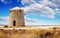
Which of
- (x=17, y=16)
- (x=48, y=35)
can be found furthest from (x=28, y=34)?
(x=17, y=16)

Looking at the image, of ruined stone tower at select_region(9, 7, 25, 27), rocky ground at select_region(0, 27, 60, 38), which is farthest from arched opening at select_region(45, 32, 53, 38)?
ruined stone tower at select_region(9, 7, 25, 27)

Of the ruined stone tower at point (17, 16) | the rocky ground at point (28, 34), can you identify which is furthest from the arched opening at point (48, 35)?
the ruined stone tower at point (17, 16)

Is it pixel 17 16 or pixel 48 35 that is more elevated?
pixel 17 16

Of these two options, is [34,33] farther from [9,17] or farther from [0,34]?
[9,17]

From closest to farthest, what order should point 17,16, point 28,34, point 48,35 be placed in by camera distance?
point 48,35 → point 28,34 → point 17,16

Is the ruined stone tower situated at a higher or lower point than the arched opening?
higher

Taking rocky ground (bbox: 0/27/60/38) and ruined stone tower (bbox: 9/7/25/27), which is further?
ruined stone tower (bbox: 9/7/25/27)

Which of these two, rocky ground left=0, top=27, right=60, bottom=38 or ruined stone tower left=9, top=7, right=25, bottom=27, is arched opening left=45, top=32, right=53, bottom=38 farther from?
ruined stone tower left=9, top=7, right=25, bottom=27

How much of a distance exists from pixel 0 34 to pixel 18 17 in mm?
7628

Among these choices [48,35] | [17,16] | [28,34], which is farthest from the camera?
[17,16]

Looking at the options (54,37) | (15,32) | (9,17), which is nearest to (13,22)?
(9,17)

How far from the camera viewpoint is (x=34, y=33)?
965 centimetres

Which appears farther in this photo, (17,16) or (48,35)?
(17,16)

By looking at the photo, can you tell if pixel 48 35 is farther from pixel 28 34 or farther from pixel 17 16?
pixel 17 16
